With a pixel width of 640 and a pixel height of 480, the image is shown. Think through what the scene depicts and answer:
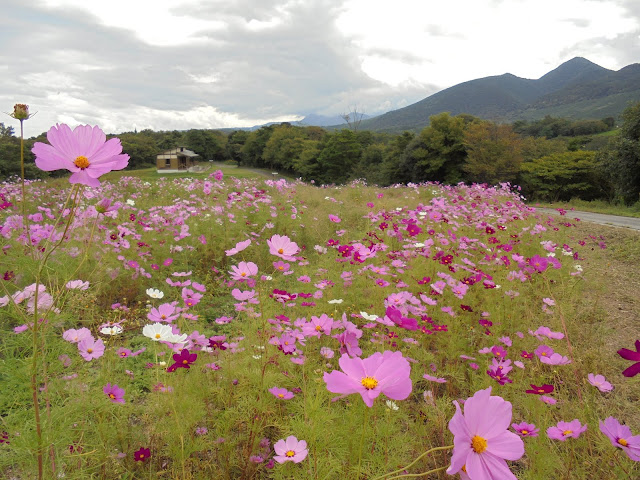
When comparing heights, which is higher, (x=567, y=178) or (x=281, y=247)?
A: (x=567, y=178)

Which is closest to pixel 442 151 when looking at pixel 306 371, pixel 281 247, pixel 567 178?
pixel 567 178

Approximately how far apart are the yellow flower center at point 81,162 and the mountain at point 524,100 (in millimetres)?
94199

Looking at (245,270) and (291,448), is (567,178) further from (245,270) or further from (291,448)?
(291,448)

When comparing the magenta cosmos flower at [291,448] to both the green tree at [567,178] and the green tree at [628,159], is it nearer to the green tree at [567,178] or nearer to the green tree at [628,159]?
the green tree at [628,159]

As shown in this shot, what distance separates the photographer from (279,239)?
1341 millimetres

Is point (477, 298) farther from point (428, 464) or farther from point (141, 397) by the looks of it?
point (141, 397)

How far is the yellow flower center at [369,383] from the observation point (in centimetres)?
70

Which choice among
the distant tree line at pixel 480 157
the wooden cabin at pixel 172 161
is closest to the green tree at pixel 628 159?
the distant tree line at pixel 480 157

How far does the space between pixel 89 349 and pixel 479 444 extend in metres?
1.23

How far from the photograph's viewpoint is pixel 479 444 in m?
0.61

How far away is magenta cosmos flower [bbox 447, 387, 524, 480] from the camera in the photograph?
59cm

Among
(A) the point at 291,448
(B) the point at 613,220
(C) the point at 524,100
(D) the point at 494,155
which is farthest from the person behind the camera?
(C) the point at 524,100

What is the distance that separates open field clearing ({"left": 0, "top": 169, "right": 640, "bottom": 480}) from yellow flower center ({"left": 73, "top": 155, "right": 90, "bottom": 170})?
59mm

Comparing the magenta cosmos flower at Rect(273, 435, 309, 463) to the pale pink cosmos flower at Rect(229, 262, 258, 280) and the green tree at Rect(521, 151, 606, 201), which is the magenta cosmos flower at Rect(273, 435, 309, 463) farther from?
the green tree at Rect(521, 151, 606, 201)
